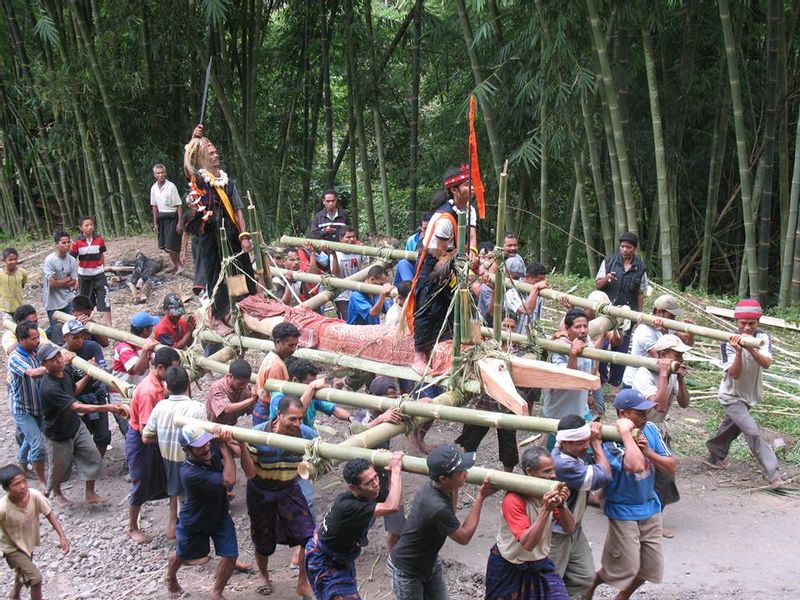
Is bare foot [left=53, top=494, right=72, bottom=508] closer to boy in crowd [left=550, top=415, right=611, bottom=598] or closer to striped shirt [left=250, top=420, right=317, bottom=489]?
striped shirt [left=250, top=420, right=317, bottom=489]

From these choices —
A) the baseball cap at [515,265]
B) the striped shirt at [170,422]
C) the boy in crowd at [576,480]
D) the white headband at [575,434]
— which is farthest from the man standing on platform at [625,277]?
the striped shirt at [170,422]

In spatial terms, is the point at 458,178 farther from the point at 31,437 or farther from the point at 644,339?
the point at 31,437

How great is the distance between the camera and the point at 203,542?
16.0 ft

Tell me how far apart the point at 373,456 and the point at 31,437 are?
3290 mm

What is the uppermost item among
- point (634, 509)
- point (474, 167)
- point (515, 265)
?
point (474, 167)

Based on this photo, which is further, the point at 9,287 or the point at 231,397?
the point at 9,287

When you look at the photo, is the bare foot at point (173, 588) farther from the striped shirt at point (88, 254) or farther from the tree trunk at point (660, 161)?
the tree trunk at point (660, 161)

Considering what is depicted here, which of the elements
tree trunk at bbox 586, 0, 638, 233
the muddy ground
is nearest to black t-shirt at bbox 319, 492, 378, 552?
the muddy ground

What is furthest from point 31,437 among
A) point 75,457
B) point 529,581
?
point 529,581

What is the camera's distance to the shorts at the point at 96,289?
8914 mm

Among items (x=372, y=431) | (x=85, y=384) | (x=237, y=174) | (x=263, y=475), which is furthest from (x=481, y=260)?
(x=237, y=174)

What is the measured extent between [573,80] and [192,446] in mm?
5862

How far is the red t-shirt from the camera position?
6.52 metres

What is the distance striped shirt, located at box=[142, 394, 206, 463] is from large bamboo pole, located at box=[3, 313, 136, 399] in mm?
637
